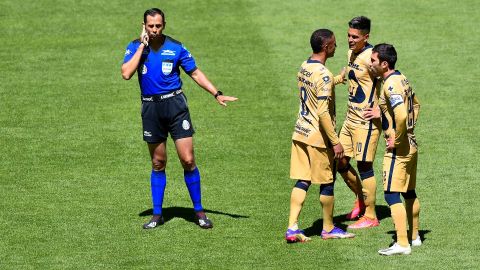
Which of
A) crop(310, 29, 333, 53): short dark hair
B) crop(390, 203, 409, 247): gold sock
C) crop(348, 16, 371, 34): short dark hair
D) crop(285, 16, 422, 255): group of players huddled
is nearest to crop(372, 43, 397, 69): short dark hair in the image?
crop(285, 16, 422, 255): group of players huddled

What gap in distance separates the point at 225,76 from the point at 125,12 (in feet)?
12.3

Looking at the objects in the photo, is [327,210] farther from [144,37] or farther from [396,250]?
[144,37]

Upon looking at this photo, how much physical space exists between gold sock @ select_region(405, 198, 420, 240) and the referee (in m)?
2.35

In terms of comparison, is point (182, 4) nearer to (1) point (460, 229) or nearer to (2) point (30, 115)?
(2) point (30, 115)

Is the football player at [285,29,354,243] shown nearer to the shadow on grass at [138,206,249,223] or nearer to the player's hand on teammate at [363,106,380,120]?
the player's hand on teammate at [363,106,380,120]

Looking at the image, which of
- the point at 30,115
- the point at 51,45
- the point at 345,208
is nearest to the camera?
the point at 345,208

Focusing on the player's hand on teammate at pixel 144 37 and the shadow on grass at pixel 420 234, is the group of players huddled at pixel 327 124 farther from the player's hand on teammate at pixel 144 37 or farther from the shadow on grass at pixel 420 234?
the shadow on grass at pixel 420 234

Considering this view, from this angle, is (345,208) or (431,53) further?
(431,53)

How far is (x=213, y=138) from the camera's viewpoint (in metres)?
16.6

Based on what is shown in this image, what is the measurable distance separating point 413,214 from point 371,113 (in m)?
1.36

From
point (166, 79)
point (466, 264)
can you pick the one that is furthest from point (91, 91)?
point (466, 264)

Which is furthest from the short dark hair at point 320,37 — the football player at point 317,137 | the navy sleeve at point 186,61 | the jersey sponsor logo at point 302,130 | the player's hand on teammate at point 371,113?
the navy sleeve at point 186,61

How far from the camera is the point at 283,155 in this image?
52.2ft

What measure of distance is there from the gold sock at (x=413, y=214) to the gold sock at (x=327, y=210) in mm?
848
